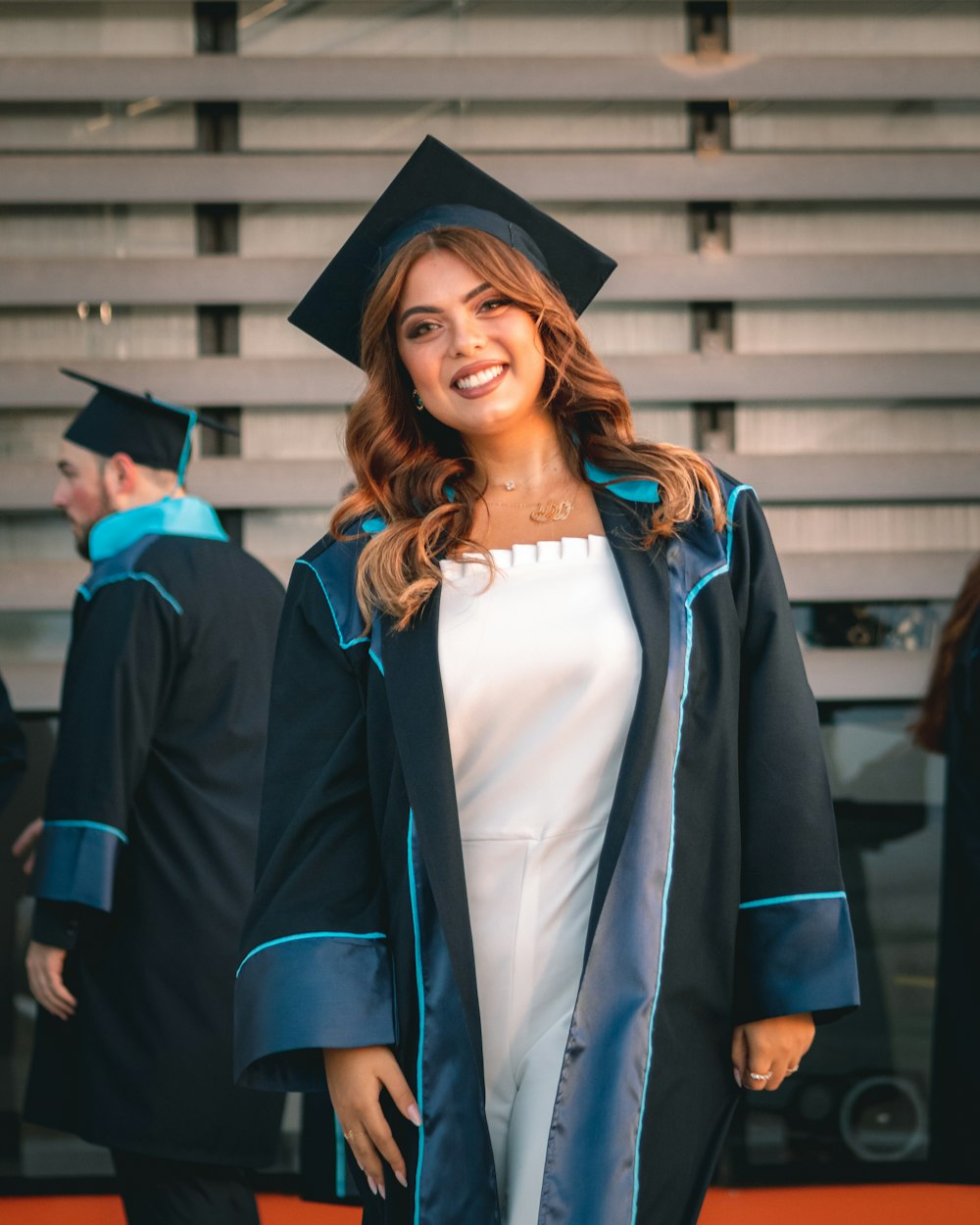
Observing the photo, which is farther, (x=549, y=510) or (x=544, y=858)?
(x=549, y=510)

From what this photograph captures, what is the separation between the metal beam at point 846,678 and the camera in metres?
4.15

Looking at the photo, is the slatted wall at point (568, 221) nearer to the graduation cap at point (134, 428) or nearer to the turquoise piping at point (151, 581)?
the graduation cap at point (134, 428)

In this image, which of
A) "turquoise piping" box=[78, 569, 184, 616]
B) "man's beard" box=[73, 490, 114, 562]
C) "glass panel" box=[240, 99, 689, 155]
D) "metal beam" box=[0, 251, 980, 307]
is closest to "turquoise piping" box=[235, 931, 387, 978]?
"turquoise piping" box=[78, 569, 184, 616]

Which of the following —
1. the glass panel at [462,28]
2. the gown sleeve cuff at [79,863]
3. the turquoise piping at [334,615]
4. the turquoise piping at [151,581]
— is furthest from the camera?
the glass panel at [462,28]

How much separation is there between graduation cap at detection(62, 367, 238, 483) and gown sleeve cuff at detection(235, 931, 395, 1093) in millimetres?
1994

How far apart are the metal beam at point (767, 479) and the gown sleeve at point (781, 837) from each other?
8.16 feet

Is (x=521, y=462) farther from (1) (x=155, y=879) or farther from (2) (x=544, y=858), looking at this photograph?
(1) (x=155, y=879)

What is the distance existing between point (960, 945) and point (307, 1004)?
2194 millimetres

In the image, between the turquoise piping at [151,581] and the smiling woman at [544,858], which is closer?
the smiling woman at [544,858]

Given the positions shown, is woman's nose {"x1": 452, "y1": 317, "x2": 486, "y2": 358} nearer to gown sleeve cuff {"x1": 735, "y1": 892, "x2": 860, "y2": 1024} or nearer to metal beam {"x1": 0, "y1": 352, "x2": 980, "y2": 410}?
gown sleeve cuff {"x1": 735, "y1": 892, "x2": 860, "y2": 1024}

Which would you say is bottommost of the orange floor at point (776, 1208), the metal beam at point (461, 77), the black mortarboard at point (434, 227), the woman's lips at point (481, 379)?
the orange floor at point (776, 1208)

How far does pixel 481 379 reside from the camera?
191cm

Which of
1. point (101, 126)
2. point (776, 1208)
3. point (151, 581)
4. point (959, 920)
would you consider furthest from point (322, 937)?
point (101, 126)

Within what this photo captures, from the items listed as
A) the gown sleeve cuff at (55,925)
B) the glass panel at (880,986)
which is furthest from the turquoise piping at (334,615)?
the glass panel at (880,986)
